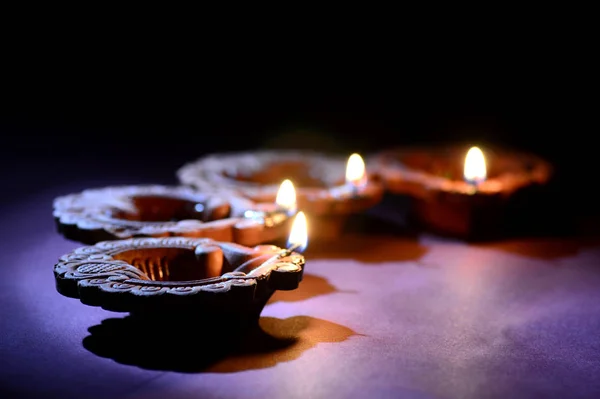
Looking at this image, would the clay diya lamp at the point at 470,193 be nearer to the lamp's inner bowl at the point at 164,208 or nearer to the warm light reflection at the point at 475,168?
the warm light reflection at the point at 475,168

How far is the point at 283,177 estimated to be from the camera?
13.8 ft

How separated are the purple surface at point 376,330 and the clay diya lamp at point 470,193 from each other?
0.20m

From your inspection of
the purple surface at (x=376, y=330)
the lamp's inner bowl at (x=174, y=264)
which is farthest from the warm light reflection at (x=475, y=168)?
the lamp's inner bowl at (x=174, y=264)

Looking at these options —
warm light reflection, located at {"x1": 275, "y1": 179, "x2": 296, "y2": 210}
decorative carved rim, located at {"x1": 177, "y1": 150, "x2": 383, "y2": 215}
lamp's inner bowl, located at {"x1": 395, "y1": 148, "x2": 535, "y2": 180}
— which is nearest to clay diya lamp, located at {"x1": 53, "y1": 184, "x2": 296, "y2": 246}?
warm light reflection, located at {"x1": 275, "y1": 179, "x2": 296, "y2": 210}

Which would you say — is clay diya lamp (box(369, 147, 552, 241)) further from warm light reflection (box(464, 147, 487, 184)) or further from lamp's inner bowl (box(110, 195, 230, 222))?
lamp's inner bowl (box(110, 195, 230, 222))

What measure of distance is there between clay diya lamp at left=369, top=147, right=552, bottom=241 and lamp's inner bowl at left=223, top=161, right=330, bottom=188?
0.36m

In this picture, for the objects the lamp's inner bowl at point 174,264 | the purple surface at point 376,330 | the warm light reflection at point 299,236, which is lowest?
the purple surface at point 376,330

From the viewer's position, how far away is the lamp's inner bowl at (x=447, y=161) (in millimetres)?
4344

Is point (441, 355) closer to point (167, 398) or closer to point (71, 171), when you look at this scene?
point (167, 398)

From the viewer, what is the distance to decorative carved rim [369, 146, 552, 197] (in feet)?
12.1

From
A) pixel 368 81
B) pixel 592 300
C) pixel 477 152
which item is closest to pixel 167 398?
pixel 592 300

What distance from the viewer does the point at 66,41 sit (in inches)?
214

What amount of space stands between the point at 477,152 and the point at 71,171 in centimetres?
249

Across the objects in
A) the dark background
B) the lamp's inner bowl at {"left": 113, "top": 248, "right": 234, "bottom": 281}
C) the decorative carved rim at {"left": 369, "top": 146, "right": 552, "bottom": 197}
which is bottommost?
the lamp's inner bowl at {"left": 113, "top": 248, "right": 234, "bottom": 281}
